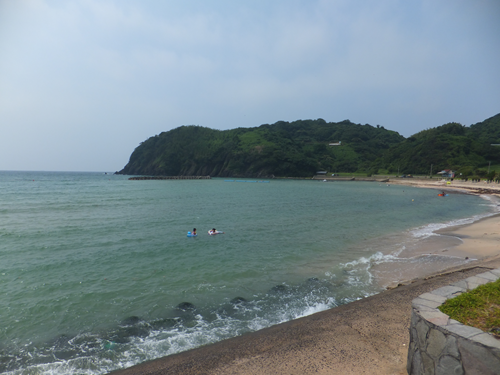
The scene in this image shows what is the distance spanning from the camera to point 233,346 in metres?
6.23

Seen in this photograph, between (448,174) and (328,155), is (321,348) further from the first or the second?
(328,155)

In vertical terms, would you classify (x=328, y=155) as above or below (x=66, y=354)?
above

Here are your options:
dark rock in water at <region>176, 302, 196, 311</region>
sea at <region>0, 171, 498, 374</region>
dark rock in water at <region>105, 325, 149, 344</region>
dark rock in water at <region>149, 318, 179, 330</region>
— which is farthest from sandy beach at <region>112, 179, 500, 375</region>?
dark rock in water at <region>176, 302, 196, 311</region>

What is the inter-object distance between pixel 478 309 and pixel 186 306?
7.79 meters

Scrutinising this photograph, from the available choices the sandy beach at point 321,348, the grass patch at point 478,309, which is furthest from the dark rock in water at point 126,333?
the grass patch at point 478,309

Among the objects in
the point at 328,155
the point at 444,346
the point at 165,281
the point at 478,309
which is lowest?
the point at 165,281

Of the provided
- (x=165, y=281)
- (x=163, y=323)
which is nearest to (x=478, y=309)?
(x=163, y=323)

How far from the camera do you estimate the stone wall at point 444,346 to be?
320 centimetres

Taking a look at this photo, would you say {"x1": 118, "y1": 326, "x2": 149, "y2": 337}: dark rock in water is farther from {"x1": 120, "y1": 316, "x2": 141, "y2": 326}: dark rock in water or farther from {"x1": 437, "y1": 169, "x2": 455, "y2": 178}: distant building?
{"x1": 437, "y1": 169, "x2": 455, "y2": 178}: distant building

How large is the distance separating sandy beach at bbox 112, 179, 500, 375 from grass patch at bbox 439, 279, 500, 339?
154 centimetres

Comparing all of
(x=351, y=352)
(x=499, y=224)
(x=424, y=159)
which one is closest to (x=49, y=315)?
(x=351, y=352)

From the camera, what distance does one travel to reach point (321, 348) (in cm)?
575

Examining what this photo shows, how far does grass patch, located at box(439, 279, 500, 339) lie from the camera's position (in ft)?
12.7

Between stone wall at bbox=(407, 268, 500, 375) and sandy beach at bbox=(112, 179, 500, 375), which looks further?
sandy beach at bbox=(112, 179, 500, 375)
